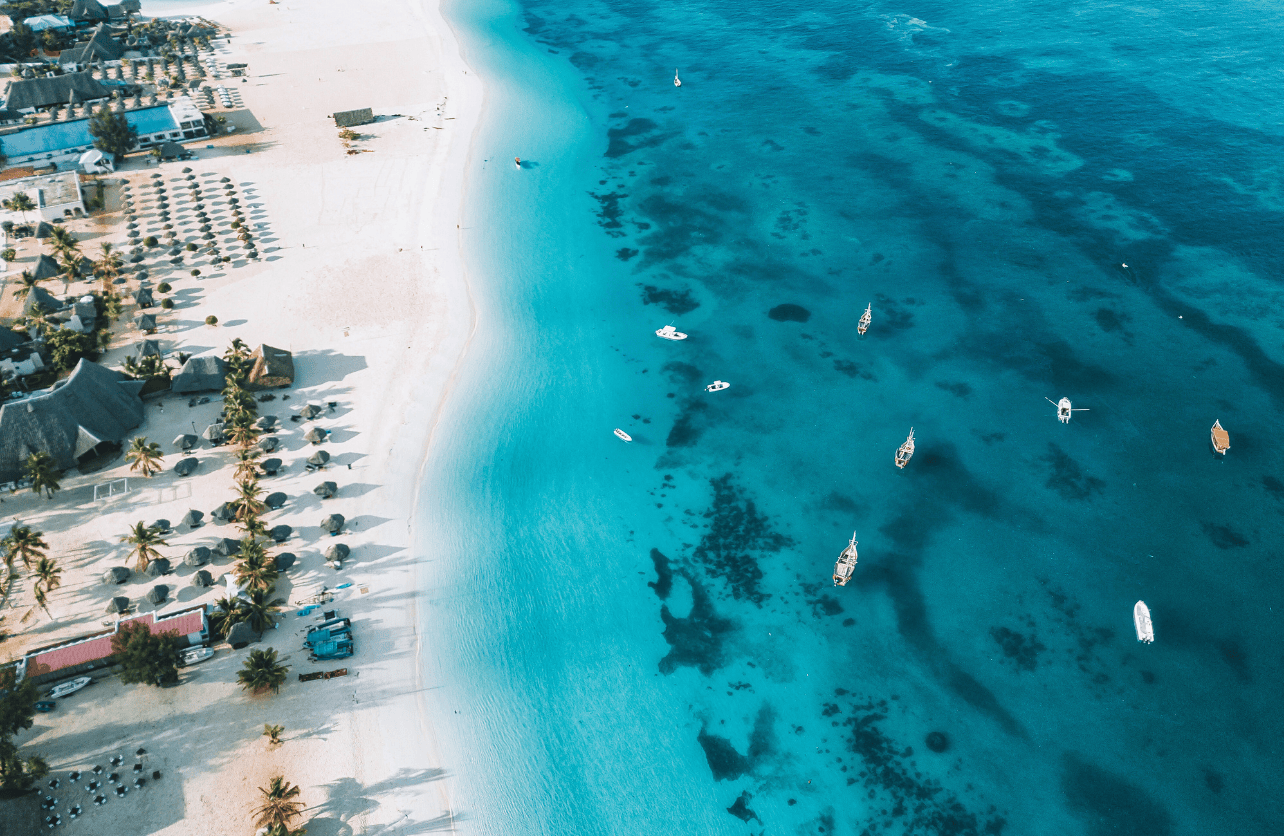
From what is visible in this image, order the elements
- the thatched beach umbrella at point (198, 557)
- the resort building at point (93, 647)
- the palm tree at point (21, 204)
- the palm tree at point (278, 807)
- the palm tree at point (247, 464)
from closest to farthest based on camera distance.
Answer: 1. the palm tree at point (278, 807)
2. the resort building at point (93, 647)
3. the thatched beach umbrella at point (198, 557)
4. the palm tree at point (247, 464)
5. the palm tree at point (21, 204)

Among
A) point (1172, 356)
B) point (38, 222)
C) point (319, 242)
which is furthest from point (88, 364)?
point (1172, 356)

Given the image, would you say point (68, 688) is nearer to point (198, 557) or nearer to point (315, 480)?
point (198, 557)

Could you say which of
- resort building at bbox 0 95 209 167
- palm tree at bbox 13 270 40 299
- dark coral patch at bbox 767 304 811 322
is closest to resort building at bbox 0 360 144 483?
palm tree at bbox 13 270 40 299

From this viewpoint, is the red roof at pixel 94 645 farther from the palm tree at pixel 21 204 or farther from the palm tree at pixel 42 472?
the palm tree at pixel 21 204

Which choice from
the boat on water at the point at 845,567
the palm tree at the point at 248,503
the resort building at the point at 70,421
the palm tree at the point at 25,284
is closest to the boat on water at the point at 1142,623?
the boat on water at the point at 845,567

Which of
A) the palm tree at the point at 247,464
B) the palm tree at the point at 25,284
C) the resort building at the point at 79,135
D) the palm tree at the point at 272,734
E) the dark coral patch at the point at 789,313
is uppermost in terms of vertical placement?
the resort building at the point at 79,135

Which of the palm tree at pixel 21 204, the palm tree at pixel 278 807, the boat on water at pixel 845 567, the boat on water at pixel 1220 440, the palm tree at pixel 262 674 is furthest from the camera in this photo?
the palm tree at pixel 21 204

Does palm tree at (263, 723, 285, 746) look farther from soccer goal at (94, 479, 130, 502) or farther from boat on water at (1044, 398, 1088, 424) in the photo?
boat on water at (1044, 398, 1088, 424)
